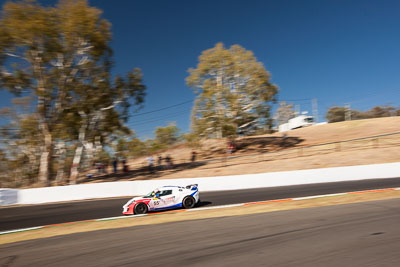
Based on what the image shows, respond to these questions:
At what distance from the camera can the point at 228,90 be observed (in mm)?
32188

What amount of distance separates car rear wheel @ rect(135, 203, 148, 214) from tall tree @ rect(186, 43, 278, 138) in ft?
68.5

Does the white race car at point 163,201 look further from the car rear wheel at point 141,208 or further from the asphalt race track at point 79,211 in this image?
the asphalt race track at point 79,211

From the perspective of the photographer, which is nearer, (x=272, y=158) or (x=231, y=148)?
(x=272, y=158)

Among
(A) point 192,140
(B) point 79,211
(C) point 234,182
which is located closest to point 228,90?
(A) point 192,140

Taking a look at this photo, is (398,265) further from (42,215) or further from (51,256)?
(42,215)

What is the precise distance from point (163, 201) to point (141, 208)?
38.9 inches

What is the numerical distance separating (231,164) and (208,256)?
895 inches

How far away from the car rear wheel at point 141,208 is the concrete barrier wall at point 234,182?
6932 millimetres

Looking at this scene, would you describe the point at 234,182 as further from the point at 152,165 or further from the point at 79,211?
the point at 152,165

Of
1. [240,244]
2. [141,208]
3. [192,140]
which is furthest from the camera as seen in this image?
[192,140]

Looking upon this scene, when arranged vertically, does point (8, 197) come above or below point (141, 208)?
above

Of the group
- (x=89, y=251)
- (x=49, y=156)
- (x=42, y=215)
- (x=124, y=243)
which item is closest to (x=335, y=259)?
(x=124, y=243)

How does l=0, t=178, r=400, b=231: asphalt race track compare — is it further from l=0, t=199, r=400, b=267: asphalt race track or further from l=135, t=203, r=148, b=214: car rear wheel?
l=0, t=199, r=400, b=267: asphalt race track

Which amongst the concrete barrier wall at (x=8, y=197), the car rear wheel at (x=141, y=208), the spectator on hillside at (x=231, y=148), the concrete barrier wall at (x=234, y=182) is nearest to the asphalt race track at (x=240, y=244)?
the car rear wheel at (x=141, y=208)
